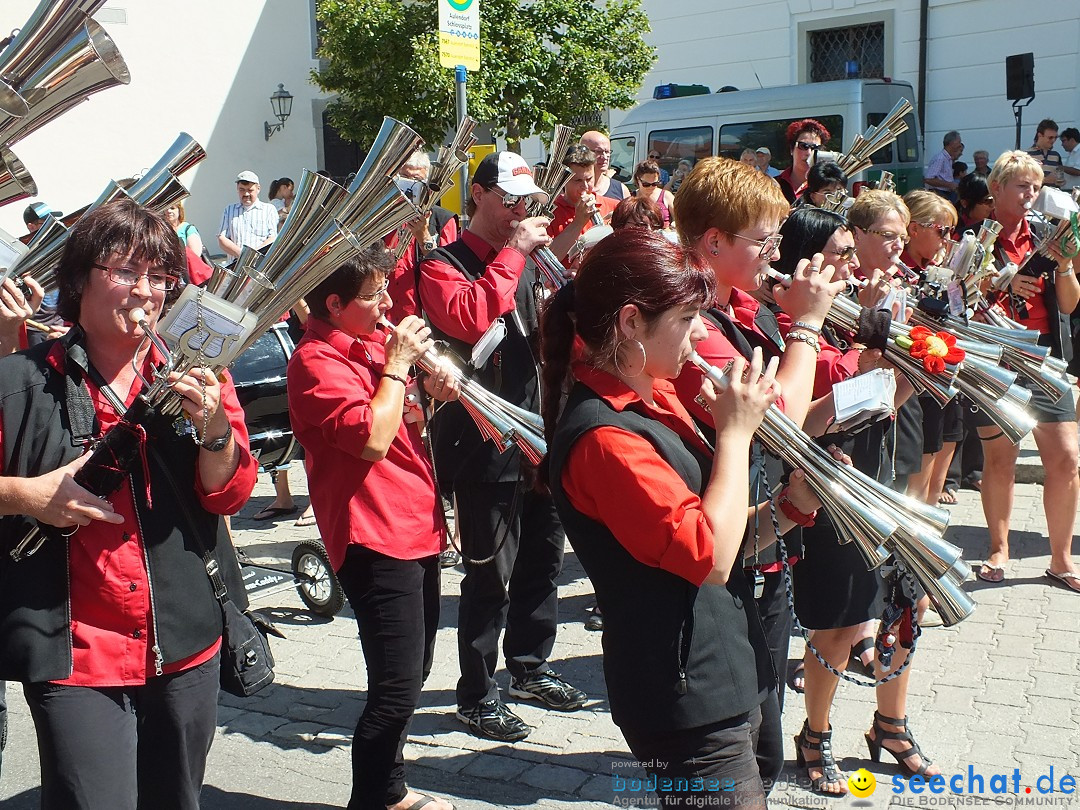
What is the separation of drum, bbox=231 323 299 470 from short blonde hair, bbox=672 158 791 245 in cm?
348

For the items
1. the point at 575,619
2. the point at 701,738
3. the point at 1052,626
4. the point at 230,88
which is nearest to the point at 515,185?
the point at 575,619

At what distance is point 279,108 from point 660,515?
22179mm

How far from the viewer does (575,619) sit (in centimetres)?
542

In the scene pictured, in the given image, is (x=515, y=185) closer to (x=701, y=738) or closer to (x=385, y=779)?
(x=385, y=779)

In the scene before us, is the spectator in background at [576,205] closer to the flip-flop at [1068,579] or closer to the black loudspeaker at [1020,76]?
the flip-flop at [1068,579]

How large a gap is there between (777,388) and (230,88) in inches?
864

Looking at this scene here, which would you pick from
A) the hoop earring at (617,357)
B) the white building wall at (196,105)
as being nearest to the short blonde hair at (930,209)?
the hoop earring at (617,357)

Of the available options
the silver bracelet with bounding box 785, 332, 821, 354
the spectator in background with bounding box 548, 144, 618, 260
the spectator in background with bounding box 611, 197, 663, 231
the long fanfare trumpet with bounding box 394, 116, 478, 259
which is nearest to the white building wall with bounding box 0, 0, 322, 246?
the spectator in background with bounding box 548, 144, 618, 260

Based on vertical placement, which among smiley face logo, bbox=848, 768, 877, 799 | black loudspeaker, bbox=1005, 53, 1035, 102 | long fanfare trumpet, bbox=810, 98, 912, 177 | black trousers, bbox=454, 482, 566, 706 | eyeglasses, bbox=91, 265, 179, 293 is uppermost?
black loudspeaker, bbox=1005, 53, 1035, 102

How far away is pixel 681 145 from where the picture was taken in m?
16.3

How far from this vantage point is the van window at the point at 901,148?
588 inches

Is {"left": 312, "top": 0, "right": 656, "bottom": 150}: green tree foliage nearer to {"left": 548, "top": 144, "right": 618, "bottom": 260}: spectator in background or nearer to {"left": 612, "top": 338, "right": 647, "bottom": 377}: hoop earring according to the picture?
{"left": 548, "top": 144, "right": 618, "bottom": 260}: spectator in background

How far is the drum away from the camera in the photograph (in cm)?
617

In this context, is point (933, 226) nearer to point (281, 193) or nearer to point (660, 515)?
point (660, 515)
